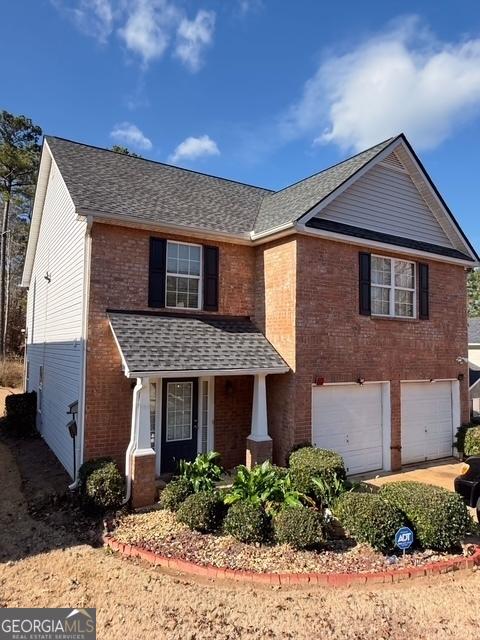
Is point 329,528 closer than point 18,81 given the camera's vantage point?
Yes

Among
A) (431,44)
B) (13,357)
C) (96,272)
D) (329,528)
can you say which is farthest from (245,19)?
(13,357)

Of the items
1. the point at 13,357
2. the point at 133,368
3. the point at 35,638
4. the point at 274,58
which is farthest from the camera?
the point at 13,357

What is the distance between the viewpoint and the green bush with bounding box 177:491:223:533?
A: 281 inches

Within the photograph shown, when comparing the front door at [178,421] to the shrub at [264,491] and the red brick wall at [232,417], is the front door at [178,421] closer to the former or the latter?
the red brick wall at [232,417]

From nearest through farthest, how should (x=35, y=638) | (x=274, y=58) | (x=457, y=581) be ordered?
(x=35, y=638) < (x=457, y=581) < (x=274, y=58)

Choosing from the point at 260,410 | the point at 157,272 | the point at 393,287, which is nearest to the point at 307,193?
the point at 393,287

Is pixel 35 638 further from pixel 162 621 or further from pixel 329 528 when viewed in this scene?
pixel 329 528

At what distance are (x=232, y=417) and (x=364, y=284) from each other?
522cm

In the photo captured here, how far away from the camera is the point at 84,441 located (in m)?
9.02

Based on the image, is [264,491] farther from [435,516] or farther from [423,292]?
[423,292]

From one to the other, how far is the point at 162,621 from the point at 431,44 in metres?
11.7

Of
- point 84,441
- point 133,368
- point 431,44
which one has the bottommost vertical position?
point 84,441

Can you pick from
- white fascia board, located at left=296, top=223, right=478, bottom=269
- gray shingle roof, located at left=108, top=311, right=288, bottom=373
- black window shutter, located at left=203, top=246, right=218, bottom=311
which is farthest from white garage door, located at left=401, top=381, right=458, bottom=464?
black window shutter, located at left=203, top=246, right=218, bottom=311

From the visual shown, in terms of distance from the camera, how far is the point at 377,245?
39.0 ft
